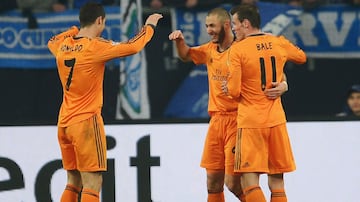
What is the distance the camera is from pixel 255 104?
9242 mm

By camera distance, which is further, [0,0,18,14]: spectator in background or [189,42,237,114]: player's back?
[0,0,18,14]: spectator in background

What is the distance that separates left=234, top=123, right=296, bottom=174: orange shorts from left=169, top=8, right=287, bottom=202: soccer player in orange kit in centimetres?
30

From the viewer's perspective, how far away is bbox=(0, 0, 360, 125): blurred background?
12039 mm

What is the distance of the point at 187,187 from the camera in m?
10.5

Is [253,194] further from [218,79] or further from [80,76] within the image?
[80,76]

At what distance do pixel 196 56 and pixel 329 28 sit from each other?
2.72m

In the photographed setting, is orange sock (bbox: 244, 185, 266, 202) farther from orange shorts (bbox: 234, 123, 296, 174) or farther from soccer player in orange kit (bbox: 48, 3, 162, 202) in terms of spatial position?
soccer player in orange kit (bbox: 48, 3, 162, 202)

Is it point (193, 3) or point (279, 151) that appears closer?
point (279, 151)

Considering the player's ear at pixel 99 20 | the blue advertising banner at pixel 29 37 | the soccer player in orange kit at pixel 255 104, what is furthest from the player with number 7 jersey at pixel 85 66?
the blue advertising banner at pixel 29 37

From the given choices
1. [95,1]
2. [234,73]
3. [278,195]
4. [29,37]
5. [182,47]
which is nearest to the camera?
[234,73]

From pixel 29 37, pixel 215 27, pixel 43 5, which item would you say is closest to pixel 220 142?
pixel 215 27

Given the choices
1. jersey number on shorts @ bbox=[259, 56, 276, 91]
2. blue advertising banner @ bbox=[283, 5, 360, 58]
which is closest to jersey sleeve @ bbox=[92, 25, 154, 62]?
jersey number on shorts @ bbox=[259, 56, 276, 91]

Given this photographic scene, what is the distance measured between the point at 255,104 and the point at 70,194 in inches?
62.6

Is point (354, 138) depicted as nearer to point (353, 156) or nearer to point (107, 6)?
point (353, 156)
